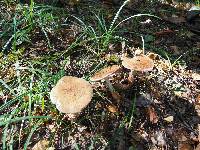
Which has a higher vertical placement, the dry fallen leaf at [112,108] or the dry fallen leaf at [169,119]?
the dry fallen leaf at [112,108]

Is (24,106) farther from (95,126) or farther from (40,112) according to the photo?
(95,126)

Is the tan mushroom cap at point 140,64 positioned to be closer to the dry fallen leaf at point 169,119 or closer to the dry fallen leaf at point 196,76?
the dry fallen leaf at point 169,119

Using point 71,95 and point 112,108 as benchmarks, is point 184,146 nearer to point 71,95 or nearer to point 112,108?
point 112,108

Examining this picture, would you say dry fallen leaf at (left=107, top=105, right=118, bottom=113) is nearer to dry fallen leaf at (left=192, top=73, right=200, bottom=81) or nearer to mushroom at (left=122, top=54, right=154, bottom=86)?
mushroom at (left=122, top=54, right=154, bottom=86)

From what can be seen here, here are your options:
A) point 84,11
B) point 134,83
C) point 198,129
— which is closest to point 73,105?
point 134,83

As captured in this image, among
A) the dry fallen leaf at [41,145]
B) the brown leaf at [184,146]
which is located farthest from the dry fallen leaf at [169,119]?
the dry fallen leaf at [41,145]

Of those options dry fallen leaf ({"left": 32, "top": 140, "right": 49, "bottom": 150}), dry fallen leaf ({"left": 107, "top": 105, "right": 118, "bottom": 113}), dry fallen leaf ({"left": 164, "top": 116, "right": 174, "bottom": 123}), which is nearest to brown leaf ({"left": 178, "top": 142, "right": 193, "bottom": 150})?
dry fallen leaf ({"left": 164, "top": 116, "right": 174, "bottom": 123})
